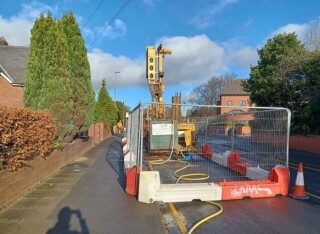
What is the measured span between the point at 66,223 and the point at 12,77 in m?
23.8

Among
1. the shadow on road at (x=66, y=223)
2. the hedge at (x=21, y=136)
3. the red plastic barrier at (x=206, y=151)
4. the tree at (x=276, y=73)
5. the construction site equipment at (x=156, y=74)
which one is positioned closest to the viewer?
the shadow on road at (x=66, y=223)

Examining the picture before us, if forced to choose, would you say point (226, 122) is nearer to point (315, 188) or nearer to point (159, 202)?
point (315, 188)

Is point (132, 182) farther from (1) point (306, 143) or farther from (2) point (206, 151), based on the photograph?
(1) point (306, 143)

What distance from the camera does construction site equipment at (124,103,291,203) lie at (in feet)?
28.5

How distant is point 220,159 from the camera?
14.2m

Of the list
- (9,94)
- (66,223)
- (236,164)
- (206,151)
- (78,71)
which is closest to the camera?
(66,223)

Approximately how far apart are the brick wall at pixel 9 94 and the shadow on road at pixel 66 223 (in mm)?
20601

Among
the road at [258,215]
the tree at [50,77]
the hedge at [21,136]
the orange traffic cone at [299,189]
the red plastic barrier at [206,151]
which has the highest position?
the tree at [50,77]

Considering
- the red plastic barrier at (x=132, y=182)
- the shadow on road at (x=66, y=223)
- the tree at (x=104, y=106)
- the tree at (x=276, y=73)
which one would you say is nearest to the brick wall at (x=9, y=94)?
the tree at (x=276, y=73)

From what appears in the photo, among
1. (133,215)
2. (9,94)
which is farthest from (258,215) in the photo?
(9,94)

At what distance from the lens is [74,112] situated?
16.4m

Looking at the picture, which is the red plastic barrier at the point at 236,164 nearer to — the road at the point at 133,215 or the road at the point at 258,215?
the road at the point at 258,215

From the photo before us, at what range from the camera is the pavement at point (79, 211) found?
6512mm

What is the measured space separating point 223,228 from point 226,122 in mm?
6619
